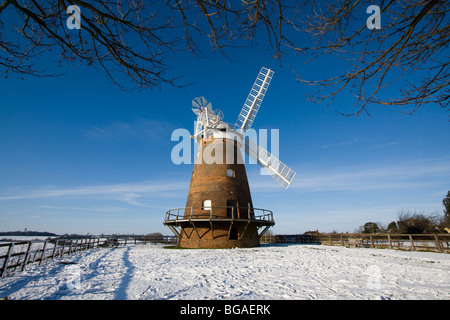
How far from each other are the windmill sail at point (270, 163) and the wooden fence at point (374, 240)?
26.1ft

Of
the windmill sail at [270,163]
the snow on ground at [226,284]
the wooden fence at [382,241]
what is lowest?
Answer: the snow on ground at [226,284]

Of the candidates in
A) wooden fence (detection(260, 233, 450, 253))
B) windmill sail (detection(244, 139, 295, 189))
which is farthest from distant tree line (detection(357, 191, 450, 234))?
windmill sail (detection(244, 139, 295, 189))

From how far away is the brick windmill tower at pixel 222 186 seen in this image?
15049 mm

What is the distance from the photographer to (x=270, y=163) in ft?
62.9

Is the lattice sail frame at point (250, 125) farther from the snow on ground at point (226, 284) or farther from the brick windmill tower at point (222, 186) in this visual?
the snow on ground at point (226, 284)

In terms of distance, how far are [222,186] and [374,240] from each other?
15600 millimetres

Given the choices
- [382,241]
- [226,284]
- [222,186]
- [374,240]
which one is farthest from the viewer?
[382,241]

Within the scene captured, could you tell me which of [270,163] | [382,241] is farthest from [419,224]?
[270,163]

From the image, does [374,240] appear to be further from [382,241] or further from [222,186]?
[222,186]

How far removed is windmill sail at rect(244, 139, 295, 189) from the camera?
17984 millimetres

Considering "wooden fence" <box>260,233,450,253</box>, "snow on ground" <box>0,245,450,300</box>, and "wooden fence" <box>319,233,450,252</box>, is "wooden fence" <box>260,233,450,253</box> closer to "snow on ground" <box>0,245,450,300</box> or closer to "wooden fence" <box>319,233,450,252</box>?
"wooden fence" <box>319,233,450,252</box>

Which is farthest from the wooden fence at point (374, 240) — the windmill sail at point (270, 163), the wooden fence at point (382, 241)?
the windmill sail at point (270, 163)
